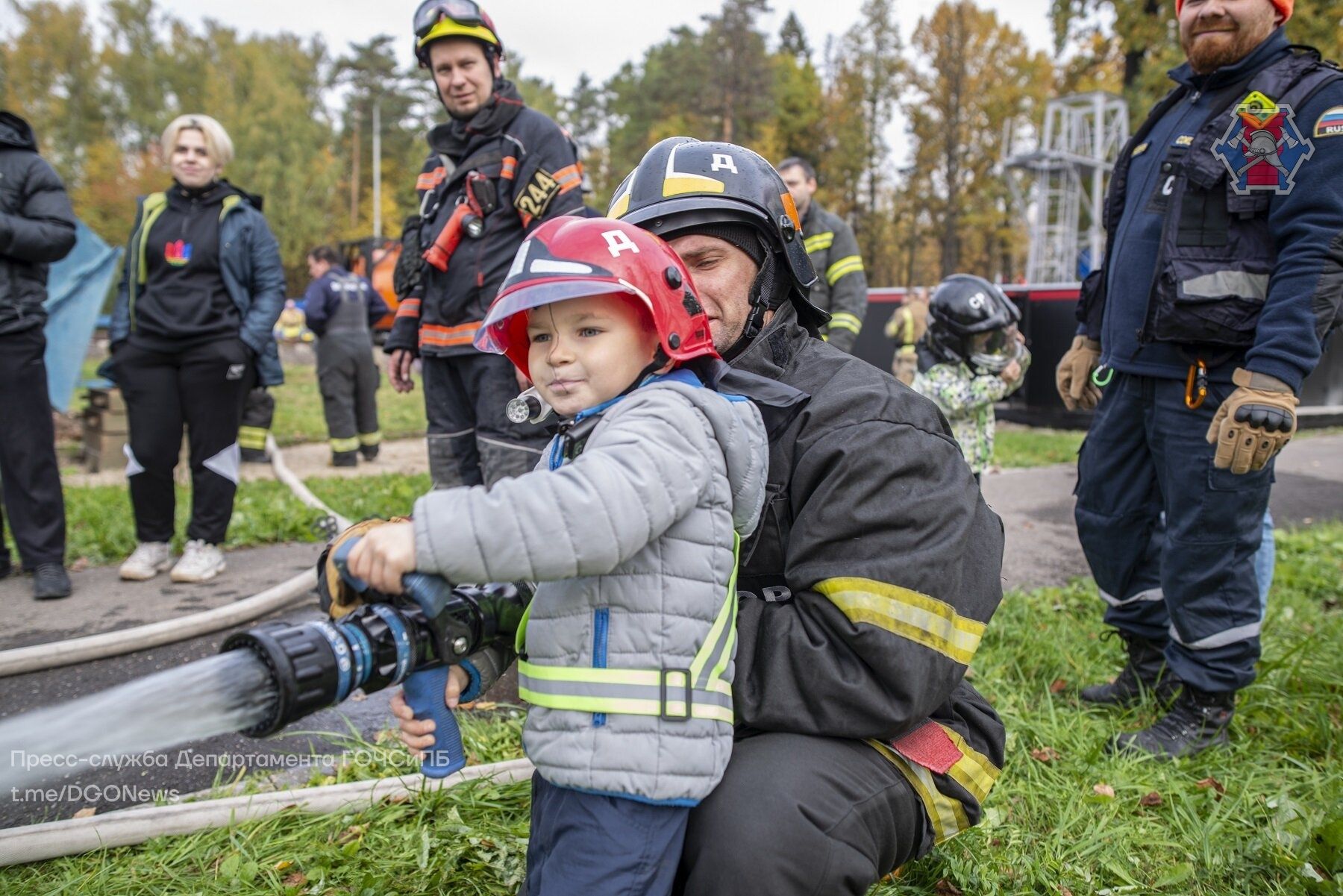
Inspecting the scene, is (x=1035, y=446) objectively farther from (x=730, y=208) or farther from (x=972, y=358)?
(x=730, y=208)

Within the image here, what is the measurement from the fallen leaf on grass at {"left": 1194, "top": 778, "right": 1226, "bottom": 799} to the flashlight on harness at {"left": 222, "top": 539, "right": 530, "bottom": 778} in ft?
7.17

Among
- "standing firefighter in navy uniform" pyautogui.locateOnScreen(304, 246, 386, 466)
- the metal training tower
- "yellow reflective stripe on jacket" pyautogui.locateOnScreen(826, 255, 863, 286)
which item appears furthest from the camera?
the metal training tower

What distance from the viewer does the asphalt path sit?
2781 millimetres

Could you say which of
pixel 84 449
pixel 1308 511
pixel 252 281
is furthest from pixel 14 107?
pixel 1308 511

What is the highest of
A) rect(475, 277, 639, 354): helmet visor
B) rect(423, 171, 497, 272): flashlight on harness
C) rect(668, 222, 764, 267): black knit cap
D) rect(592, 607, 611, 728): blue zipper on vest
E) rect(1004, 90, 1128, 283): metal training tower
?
rect(1004, 90, 1128, 283): metal training tower

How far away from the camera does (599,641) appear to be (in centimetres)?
151

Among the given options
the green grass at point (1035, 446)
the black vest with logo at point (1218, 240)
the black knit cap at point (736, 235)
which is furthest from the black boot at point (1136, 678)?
the green grass at point (1035, 446)

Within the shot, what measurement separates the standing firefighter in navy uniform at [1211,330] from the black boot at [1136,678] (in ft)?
0.07

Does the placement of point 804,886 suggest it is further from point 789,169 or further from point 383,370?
point 383,370

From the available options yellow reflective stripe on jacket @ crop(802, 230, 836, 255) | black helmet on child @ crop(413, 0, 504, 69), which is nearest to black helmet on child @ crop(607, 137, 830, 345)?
black helmet on child @ crop(413, 0, 504, 69)

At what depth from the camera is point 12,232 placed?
14.1ft

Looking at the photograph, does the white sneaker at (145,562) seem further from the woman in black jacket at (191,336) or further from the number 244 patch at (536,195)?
the number 244 patch at (536,195)

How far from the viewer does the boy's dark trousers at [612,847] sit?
1497 millimetres

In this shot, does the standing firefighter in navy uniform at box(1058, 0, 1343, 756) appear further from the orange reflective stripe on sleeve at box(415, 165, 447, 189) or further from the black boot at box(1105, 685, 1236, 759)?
the orange reflective stripe on sleeve at box(415, 165, 447, 189)
